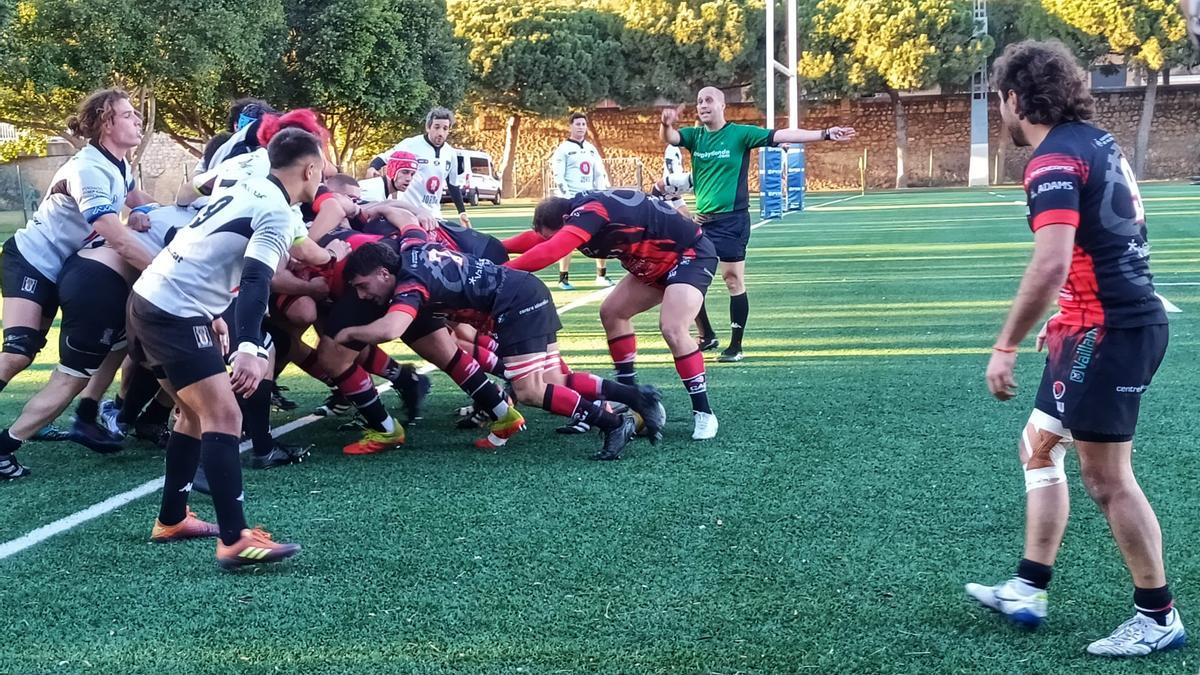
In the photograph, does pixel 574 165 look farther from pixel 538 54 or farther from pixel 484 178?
pixel 538 54

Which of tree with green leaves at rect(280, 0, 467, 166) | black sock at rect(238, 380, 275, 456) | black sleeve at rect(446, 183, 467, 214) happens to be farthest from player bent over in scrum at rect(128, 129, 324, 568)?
tree with green leaves at rect(280, 0, 467, 166)

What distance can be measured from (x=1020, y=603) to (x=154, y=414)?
4684mm

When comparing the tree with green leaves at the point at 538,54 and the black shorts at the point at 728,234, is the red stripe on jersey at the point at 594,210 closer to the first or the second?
the black shorts at the point at 728,234

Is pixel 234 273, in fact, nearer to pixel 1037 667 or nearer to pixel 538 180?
pixel 1037 667

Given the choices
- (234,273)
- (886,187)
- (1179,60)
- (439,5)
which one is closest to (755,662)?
(234,273)

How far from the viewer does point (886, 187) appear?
47094 mm

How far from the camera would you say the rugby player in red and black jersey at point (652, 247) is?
5.78m

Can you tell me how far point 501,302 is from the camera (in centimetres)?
558

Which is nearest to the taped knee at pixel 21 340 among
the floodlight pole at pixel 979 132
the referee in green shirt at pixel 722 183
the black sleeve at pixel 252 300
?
the black sleeve at pixel 252 300

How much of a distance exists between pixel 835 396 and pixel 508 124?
4079 cm

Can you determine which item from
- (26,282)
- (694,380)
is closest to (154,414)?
(26,282)

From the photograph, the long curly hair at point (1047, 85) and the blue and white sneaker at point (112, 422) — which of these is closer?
the long curly hair at point (1047, 85)

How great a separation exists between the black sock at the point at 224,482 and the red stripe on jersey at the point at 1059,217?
9.29ft

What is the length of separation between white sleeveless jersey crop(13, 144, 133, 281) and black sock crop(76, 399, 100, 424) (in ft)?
2.56
